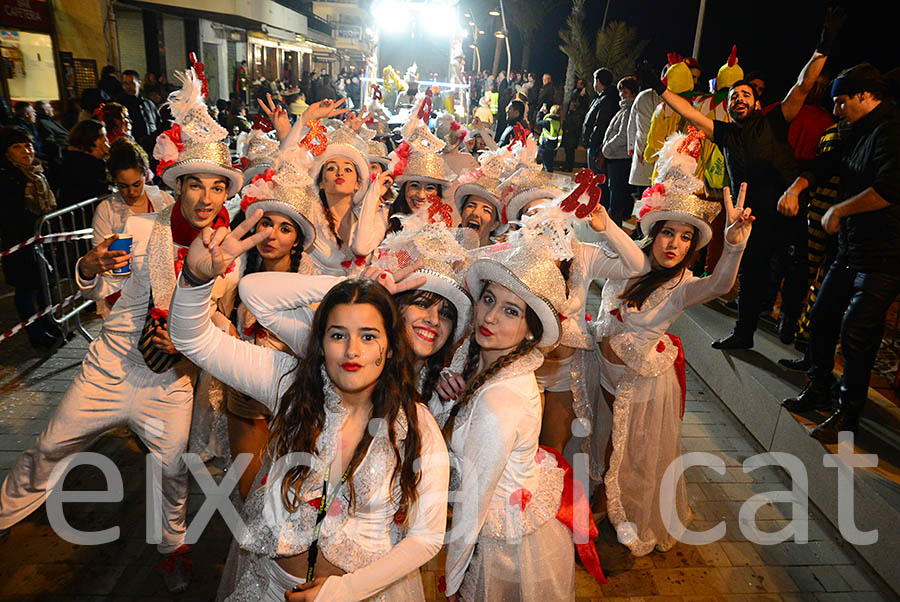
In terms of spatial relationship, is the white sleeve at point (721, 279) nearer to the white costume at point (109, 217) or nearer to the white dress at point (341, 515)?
the white dress at point (341, 515)

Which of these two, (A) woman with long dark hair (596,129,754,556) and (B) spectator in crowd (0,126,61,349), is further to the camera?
(B) spectator in crowd (0,126,61,349)

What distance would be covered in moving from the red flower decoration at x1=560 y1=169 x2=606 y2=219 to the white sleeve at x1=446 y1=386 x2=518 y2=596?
0.84 m

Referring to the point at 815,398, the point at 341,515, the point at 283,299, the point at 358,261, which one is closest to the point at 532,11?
the point at 815,398

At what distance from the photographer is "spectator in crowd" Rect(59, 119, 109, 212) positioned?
5.84 metres

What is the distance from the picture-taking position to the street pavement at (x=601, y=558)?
2.96 meters

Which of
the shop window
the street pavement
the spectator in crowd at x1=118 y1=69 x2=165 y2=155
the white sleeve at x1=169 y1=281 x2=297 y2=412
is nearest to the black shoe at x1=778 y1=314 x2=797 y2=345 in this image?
the street pavement

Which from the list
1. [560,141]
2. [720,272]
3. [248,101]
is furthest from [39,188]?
[248,101]

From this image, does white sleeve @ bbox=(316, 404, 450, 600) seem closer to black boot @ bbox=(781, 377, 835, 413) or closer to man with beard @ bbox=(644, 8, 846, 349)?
black boot @ bbox=(781, 377, 835, 413)

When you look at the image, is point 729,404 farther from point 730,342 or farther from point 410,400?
point 410,400

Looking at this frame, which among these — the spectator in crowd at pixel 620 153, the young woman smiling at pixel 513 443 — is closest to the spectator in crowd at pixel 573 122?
the spectator in crowd at pixel 620 153

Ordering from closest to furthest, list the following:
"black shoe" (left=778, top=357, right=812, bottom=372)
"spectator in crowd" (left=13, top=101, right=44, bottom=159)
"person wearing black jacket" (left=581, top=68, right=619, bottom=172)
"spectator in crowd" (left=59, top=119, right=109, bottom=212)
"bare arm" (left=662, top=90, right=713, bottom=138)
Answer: "bare arm" (left=662, top=90, right=713, bottom=138), "black shoe" (left=778, top=357, right=812, bottom=372), "spectator in crowd" (left=59, top=119, right=109, bottom=212), "spectator in crowd" (left=13, top=101, right=44, bottom=159), "person wearing black jacket" (left=581, top=68, right=619, bottom=172)

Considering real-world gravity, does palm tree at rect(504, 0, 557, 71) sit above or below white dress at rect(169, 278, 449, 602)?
above

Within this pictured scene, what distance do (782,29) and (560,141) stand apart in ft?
18.5

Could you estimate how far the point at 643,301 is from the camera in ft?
10.7
